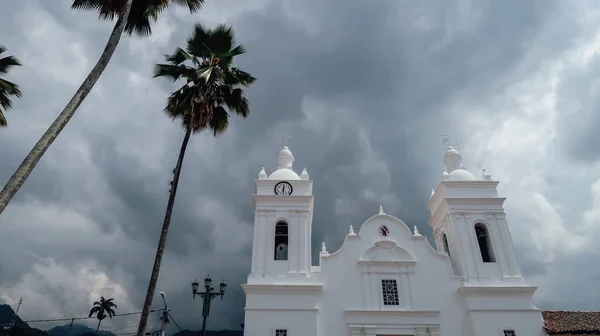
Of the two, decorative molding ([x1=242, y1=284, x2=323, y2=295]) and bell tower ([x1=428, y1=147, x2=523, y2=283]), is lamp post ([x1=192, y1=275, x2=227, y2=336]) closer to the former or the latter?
decorative molding ([x1=242, y1=284, x2=323, y2=295])

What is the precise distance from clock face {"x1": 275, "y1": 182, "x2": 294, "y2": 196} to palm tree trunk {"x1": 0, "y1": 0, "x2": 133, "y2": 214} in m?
12.1

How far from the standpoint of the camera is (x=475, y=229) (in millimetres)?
21438

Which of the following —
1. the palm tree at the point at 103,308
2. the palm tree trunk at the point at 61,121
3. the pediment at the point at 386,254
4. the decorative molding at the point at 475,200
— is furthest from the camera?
the palm tree at the point at 103,308

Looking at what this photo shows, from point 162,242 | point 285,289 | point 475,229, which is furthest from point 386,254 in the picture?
point 162,242

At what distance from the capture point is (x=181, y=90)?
49.1 ft

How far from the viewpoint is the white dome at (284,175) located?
887 inches

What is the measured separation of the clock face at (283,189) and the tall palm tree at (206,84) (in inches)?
255

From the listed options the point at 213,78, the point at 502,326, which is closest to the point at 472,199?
the point at 502,326

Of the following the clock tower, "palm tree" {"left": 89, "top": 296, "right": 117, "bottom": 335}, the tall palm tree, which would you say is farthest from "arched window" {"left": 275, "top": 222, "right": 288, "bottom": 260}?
"palm tree" {"left": 89, "top": 296, "right": 117, "bottom": 335}

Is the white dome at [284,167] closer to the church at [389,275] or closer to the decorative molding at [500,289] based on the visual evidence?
the church at [389,275]

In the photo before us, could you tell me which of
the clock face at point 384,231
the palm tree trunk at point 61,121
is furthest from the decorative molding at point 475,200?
the palm tree trunk at point 61,121

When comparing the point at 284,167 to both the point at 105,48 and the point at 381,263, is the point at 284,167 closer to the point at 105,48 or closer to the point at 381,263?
the point at 381,263

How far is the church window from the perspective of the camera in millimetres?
19438

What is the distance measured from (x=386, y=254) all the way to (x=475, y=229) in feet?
16.3
